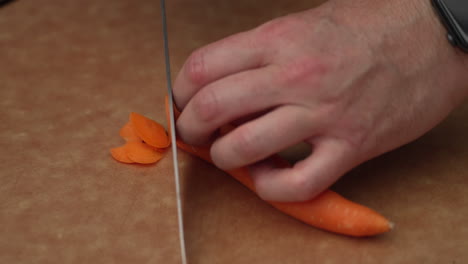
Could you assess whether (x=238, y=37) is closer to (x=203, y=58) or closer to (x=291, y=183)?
(x=203, y=58)

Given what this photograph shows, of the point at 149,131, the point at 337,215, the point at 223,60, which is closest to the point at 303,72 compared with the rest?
the point at 223,60

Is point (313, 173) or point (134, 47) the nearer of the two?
point (313, 173)

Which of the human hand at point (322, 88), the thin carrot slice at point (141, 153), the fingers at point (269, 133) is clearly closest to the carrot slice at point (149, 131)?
the thin carrot slice at point (141, 153)

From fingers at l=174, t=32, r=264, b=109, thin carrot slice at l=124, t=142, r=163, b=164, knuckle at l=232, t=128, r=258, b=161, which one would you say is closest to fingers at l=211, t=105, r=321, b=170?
knuckle at l=232, t=128, r=258, b=161

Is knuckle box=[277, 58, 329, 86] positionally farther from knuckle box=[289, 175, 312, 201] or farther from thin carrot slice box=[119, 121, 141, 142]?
thin carrot slice box=[119, 121, 141, 142]

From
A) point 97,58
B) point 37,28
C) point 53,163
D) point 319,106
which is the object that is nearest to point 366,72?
point 319,106

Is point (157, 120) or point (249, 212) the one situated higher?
point (157, 120)

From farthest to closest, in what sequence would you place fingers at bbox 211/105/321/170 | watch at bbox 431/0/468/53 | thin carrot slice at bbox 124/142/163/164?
thin carrot slice at bbox 124/142/163/164
watch at bbox 431/0/468/53
fingers at bbox 211/105/321/170

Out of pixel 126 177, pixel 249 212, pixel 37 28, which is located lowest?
pixel 249 212
